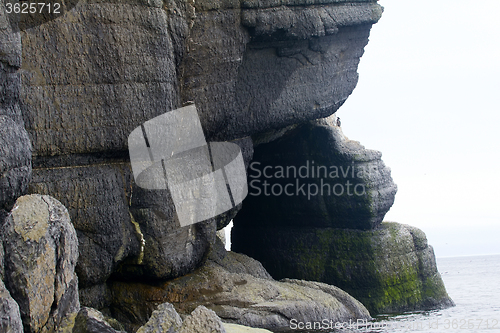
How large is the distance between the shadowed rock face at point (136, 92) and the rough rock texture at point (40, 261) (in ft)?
3.99

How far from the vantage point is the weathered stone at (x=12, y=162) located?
4.08 metres

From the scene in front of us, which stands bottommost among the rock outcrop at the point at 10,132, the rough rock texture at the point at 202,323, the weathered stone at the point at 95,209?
the rough rock texture at the point at 202,323

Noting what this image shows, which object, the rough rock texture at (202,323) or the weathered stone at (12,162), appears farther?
the weathered stone at (12,162)

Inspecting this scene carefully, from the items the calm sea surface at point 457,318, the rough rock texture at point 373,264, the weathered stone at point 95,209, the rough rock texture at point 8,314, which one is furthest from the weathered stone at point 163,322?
the rough rock texture at point 373,264

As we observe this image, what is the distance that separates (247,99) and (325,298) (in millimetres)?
2385

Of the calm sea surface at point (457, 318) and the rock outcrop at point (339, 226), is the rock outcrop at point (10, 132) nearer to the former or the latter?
the calm sea surface at point (457, 318)

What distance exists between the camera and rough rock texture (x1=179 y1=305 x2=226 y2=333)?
3941 mm

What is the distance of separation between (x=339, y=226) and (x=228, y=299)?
294 cm

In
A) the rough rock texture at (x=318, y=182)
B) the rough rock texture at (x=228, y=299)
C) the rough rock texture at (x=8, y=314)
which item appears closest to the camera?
the rough rock texture at (x=8, y=314)

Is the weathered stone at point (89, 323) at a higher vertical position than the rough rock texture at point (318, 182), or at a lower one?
lower

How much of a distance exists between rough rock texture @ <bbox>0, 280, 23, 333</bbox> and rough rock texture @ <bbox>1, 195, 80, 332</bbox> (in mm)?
214

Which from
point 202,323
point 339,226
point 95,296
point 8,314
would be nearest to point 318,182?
point 339,226

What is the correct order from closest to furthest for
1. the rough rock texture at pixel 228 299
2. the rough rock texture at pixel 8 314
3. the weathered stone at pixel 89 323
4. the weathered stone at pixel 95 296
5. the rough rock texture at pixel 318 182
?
the rough rock texture at pixel 8 314 → the weathered stone at pixel 89 323 → the weathered stone at pixel 95 296 → the rough rock texture at pixel 228 299 → the rough rock texture at pixel 318 182

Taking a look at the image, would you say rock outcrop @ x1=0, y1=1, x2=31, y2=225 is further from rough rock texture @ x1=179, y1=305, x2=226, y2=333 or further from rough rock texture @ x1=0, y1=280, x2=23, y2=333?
rough rock texture @ x1=179, y1=305, x2=226, y2=333
